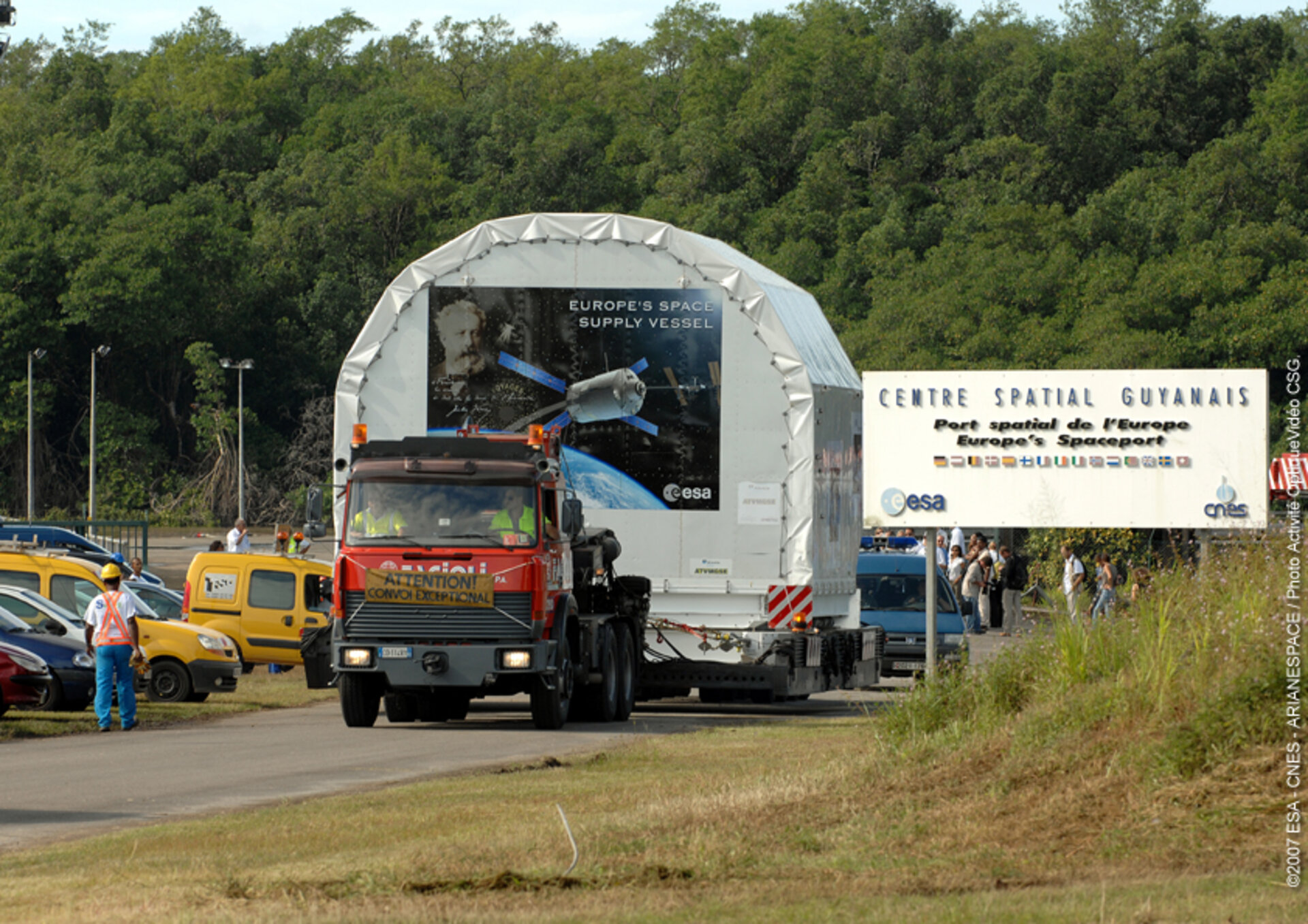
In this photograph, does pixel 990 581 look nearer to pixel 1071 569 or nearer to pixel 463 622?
pixel 1071 569

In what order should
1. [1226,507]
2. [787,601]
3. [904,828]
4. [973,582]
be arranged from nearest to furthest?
[904,828] < [1226,507] < [787,601] < [973,582]

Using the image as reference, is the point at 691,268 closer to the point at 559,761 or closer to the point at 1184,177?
the point at 559,761

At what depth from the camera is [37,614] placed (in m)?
23.1

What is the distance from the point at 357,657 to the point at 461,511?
1.76m

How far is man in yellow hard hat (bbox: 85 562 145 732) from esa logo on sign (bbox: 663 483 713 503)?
19.0 ft

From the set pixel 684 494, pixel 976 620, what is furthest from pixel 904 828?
pixel 976 620

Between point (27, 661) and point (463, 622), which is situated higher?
point (463, 622)

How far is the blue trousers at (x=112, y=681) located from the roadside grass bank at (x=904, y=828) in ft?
23.5

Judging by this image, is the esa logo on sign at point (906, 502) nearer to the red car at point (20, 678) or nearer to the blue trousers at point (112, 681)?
the blue trousers at point (112, 681)

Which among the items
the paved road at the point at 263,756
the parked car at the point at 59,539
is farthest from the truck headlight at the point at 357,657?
the parked car at the point at 59,539

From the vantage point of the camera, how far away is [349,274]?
337ft

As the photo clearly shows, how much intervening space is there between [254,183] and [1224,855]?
105 meters

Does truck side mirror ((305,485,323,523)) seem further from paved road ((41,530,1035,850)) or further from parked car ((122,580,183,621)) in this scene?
parked car ((122,580,183,621))

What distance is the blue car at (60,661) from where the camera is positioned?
21875mm
